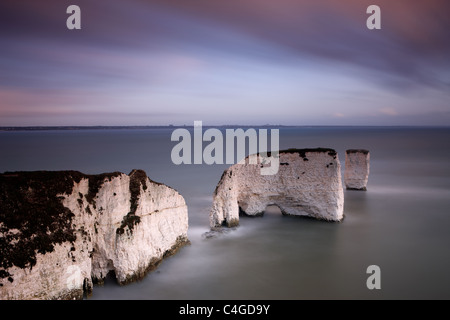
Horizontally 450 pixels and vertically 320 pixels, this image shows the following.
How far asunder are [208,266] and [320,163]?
11143 mm

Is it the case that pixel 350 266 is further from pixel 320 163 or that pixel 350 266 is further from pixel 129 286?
pixel 129 286

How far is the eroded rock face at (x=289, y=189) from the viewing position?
21.7 metres

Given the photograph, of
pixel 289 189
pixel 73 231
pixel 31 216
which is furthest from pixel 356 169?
pixel 31 216

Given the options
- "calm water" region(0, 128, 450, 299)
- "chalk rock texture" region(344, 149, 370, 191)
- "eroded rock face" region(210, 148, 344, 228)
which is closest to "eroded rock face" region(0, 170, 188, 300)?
"calm water" region(0, 128, 450, 299)

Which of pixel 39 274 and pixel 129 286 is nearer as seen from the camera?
pixel 39 274

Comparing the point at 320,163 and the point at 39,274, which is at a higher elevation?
the point at 320,163

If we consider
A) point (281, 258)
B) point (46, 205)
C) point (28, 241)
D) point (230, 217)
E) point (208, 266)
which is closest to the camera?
point (28, 241)

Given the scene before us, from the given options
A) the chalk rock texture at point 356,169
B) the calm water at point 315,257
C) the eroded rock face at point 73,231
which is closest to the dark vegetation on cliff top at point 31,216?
the eroded rock face at point 73,231

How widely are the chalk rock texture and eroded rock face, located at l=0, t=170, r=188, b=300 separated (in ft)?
77.2

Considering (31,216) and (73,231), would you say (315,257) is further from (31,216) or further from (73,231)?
(31,216)

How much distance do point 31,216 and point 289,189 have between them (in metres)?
16.9

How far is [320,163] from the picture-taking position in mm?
22719

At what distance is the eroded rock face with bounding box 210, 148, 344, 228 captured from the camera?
21734mm
